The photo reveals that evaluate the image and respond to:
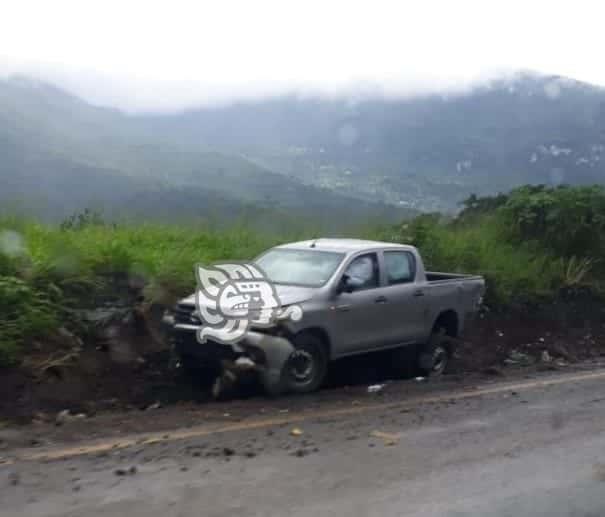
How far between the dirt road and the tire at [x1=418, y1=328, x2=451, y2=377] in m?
1.90

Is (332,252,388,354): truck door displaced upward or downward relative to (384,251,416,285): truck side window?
downward

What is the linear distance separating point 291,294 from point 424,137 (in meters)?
23.2

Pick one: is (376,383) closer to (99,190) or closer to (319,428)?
(319,428)

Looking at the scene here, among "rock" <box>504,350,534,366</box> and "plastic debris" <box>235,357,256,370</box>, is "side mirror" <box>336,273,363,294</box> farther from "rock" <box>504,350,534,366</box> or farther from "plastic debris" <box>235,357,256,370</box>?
"rock" <box>504,350,534,366</box>

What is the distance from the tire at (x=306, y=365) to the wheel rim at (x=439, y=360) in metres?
2.34

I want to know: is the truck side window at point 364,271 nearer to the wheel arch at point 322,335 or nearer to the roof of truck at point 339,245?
the roof of truck at point 339,245

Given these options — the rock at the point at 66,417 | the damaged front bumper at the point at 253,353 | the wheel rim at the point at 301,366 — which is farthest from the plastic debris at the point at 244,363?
the rock at the point at 66,417

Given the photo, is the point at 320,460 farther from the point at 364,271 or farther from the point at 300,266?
the point at 364,271

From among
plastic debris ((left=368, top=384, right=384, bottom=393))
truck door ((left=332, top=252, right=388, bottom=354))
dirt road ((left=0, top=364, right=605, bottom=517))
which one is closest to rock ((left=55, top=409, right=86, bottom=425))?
dirt road ((left=0, top=364, right=605, bottom=517))

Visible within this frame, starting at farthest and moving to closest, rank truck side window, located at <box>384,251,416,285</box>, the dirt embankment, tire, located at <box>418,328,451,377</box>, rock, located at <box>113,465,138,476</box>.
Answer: tire, located at <box>418,328,451,377</box>, truck side window, located at <box>384,251,416,285</box>, the dirt embankment, rock, located at <box>113,465,138,476</box>

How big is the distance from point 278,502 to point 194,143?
88.0 feet

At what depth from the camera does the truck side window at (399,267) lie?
11789 mm

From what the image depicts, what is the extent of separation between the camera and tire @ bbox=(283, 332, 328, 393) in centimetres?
1014

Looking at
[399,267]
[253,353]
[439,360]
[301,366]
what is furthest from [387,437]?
[439,360]
